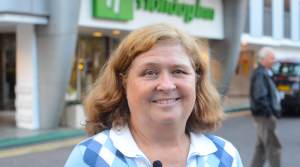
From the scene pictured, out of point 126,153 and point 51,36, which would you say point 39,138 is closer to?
point 51,36

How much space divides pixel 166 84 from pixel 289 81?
11.3 metres

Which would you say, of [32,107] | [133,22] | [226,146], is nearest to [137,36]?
[226,146]

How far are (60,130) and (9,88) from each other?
508cm

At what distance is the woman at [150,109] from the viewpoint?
5.01ft

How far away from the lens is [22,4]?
8.20 metres

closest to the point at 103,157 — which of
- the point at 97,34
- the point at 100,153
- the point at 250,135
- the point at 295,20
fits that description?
the point at 100,153

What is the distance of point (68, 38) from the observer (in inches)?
338

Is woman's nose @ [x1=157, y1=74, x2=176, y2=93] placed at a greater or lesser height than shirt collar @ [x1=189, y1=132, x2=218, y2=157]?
greater

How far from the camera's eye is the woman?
1526 millimetres

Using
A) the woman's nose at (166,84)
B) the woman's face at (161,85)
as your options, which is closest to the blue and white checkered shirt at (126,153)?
the woman's face at (161,85)

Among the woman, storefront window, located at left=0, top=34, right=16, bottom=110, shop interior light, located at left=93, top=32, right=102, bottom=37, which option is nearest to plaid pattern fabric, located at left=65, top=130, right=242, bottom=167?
the woman

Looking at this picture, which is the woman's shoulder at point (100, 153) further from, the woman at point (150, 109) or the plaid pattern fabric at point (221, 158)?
the plaid pattern fabric at point (221, 158)

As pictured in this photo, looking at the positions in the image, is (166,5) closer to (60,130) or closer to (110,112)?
(60,130)

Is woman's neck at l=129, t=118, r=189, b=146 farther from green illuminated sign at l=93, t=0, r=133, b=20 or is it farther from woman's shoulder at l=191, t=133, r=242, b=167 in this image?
green illuminated sign at l=93, t=0, r=133, b=20
